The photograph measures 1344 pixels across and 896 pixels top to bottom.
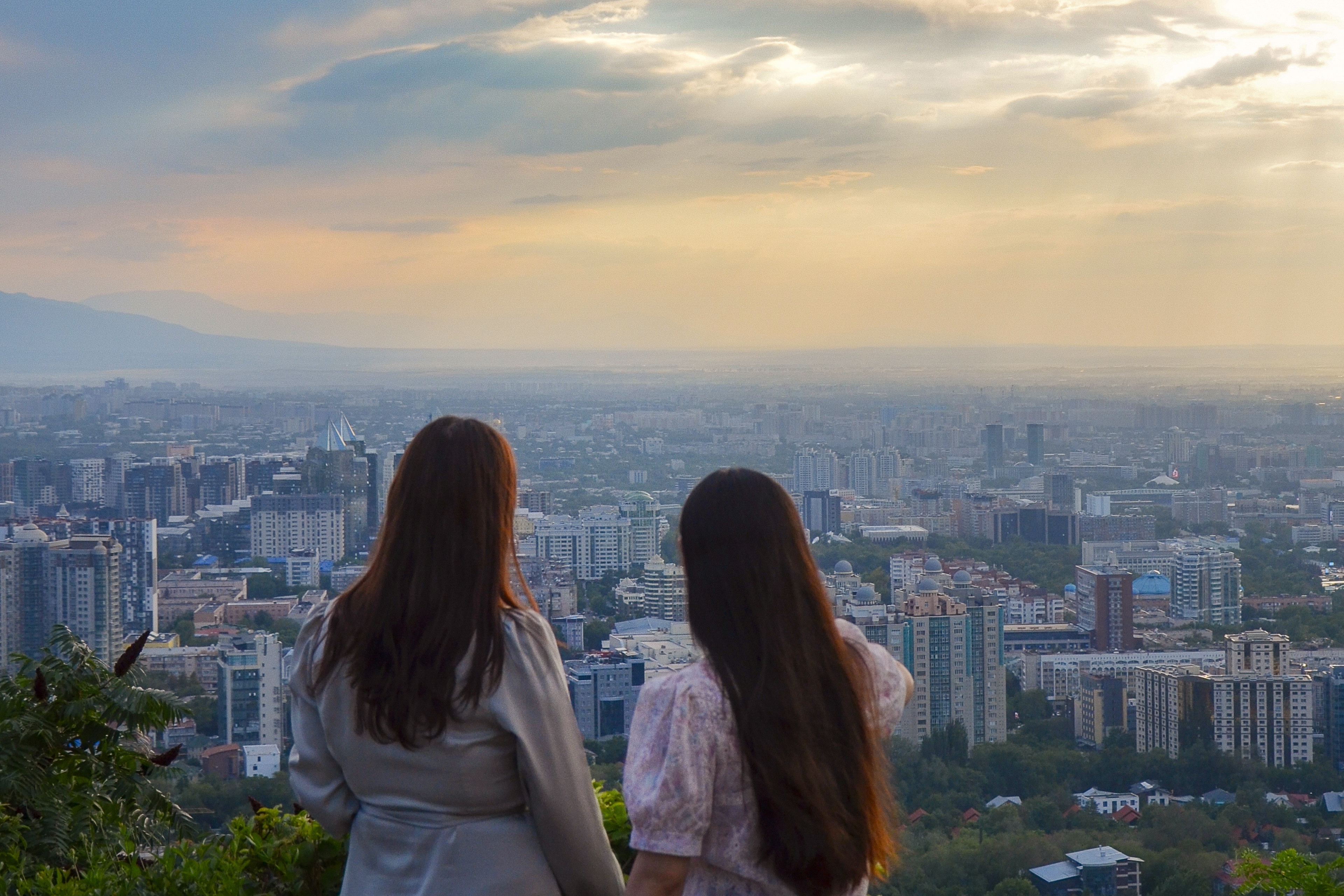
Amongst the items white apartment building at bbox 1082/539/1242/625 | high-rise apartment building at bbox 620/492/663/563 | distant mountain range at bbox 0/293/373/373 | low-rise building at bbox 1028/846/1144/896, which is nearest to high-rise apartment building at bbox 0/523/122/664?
high-rise apartment building at bbox 620/492/663/563

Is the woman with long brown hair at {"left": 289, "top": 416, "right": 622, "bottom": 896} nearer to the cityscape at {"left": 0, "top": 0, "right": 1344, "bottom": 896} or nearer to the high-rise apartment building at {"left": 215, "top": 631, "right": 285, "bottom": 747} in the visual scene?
the cityscape at {"left": 0, "top": 0, "right": 1344, "bottom": 896}

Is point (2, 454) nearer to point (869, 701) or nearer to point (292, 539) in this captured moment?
point (292, 539)

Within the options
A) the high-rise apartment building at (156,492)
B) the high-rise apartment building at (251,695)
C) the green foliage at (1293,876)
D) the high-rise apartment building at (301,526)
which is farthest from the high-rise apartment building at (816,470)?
the green foliage at (1293,876)

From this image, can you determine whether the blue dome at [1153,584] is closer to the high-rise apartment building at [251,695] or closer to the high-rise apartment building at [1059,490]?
the high-rise apartment building at [1059,490]

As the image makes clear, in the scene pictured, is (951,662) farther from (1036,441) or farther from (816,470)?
(1036,441)

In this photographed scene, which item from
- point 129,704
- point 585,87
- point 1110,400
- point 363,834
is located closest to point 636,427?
point 585,87

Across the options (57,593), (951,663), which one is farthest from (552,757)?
(57,593)
